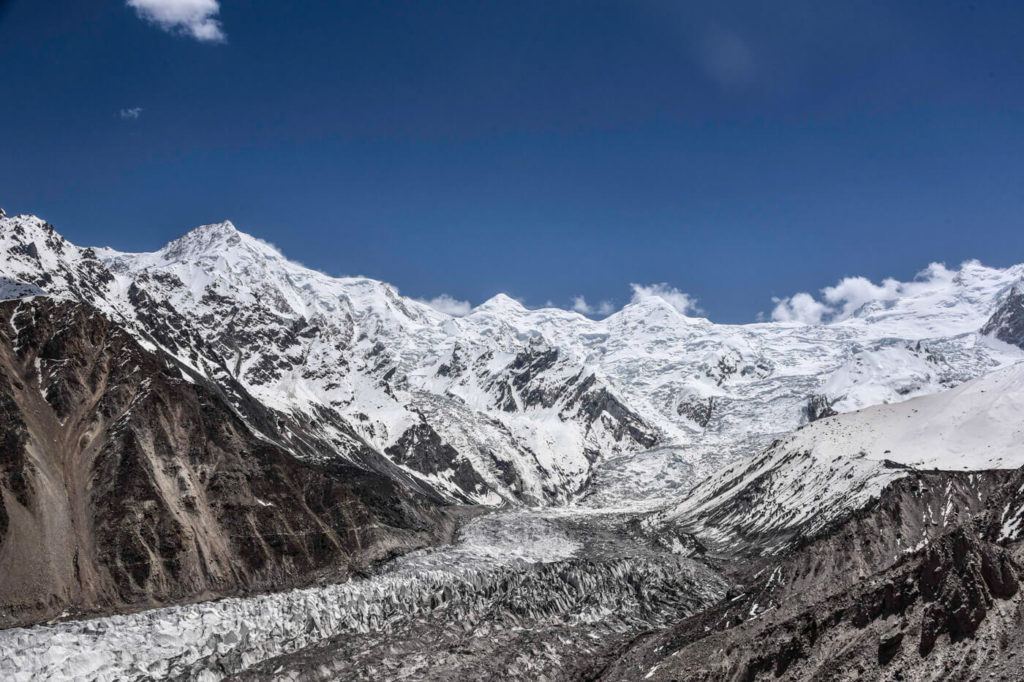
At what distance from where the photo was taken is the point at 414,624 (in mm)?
92688

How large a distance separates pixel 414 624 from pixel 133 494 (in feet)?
115

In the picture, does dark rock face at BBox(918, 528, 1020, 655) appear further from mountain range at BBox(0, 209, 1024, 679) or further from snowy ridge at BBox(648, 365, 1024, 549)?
snowy ridge at BBox(648, 365, 1024, 549)

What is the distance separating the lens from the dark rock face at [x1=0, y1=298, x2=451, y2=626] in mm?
81875

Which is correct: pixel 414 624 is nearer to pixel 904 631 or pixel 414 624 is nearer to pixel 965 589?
pixel 904 631

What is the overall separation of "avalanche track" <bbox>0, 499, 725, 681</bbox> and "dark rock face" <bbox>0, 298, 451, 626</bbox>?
4786 millimetres

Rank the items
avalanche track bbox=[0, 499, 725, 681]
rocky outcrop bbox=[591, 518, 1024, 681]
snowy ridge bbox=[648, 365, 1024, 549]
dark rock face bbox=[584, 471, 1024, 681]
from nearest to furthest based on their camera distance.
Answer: rocky outcrop bbox=[591, 518, 1024, 681] < dark rock face bbox=[584, 471, 1024, 681] < avalanche track bbox=[0, 499, 725, 681] < snowy ridge bbox=[648, 365, 1024, 549]

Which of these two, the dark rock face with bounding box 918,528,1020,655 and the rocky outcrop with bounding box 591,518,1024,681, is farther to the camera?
the dark rock face with bounding box 918,528,1020,655

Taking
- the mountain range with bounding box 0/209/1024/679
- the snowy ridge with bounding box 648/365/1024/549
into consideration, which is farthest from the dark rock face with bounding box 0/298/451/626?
the snowy ridge with bounding box 648/365/1024/549

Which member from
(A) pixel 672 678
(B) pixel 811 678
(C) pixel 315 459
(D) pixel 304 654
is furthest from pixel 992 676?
(C) pixel 315 459

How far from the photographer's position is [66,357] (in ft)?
355

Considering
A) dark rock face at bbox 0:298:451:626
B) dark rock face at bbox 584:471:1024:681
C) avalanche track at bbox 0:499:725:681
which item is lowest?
dark rock face at bbox 584:471:1024:681

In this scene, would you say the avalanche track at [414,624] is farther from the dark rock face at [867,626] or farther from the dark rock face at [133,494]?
the dark rock face at [867,626]

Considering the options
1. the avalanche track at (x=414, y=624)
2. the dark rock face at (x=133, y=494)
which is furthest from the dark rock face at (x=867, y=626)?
the dark rock face at (x=133, y=494)

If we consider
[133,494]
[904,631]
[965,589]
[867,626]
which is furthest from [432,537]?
[965,589]
